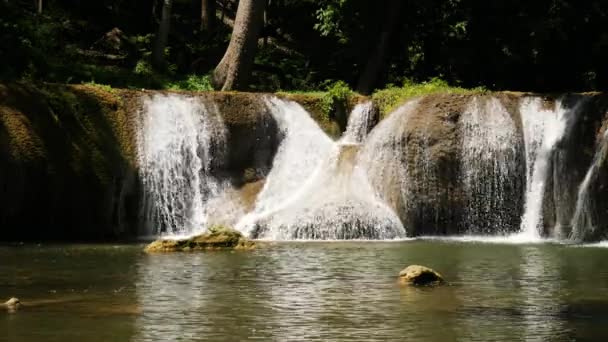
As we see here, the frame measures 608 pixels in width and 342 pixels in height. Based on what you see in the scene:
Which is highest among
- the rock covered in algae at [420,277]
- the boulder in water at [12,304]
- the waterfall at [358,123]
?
the waterfall at [358,123]

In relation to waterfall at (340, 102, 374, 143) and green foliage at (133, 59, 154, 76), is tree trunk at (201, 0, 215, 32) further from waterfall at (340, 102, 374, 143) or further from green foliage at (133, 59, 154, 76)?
waterfall at (340, 102, 374, 143)

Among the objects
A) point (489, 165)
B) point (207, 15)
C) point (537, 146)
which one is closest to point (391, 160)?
point (489, 165)

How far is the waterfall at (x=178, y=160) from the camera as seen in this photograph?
29969 millimetres

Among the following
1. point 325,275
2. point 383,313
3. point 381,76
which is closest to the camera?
point 383,313

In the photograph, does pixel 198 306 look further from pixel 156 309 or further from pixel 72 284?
pixel 72 284

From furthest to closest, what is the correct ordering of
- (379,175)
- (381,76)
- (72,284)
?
(381,76), (379,175), (72,284)

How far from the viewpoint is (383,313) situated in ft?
44.1

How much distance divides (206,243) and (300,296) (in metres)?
8.90

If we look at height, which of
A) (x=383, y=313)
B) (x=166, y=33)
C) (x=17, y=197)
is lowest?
(x=383, y=313)

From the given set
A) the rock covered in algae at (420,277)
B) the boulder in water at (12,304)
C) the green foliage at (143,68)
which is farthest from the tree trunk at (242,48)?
the boulder in water at (12,304)

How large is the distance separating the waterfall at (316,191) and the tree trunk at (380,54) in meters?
5.73

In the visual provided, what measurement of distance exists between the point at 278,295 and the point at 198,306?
1444 millimetres

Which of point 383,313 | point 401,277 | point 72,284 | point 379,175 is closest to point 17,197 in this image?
point 379,175

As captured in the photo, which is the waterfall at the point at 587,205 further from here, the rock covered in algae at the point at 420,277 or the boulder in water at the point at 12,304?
the boulder in water at the point at 12,304
